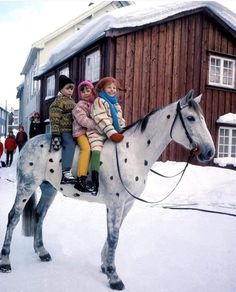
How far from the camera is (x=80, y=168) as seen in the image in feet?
11.1

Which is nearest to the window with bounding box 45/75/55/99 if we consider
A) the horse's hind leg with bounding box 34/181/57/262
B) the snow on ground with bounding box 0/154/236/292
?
the snow on ground with bounding box 0/154/236/292

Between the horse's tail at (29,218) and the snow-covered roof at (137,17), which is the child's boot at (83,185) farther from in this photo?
the snow-covered roof at (137,17)

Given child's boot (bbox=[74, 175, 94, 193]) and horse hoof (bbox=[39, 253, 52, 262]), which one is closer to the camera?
child's boot (bbox=[74, 175, 94, 193])

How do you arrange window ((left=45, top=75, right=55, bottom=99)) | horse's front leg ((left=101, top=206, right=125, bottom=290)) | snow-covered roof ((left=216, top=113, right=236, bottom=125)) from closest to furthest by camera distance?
horse's front leg ((left=101, top=206, right=125, bottom=290))
snow-covered roof ((left=216, top=113, right=236, bottom=125))
window ((left=45, top=75, right=55, bottom=99))

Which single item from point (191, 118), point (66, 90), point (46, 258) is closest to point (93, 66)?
point (66, 90)

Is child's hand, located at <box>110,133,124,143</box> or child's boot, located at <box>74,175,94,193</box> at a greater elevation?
child's hand, located at <box>110,133,124,143</box>

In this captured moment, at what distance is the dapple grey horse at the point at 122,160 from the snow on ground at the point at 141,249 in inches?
10.6

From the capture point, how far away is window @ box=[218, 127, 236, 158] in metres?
12.5

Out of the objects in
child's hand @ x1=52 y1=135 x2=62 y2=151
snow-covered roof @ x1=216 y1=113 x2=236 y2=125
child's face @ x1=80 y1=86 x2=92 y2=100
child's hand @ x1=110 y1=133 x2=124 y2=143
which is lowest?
Answer: child's hand @ x1=52 y1=135 x2=62 y2=151

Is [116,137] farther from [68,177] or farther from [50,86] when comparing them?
[50,86]

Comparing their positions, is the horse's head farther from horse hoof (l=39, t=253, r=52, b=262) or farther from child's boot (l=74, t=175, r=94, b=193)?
horse hoof (l=39, t=253, r=52, b=262)

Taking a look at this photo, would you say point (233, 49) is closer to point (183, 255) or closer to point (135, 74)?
point (135, 74)

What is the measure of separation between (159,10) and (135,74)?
7.14ft

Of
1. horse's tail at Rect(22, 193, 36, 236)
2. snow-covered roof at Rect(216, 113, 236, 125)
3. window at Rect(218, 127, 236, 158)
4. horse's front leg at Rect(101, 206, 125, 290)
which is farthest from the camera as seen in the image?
window at Rect(218, 127, 236, 158)
